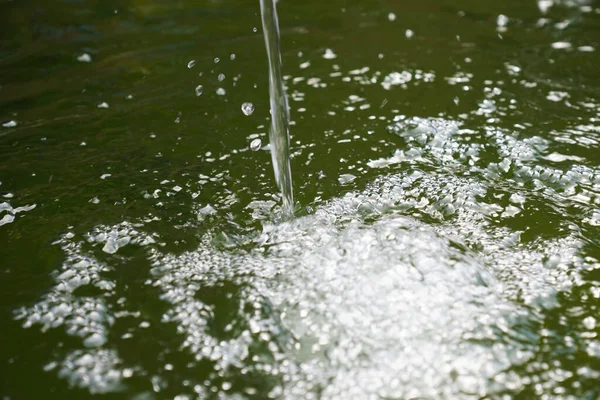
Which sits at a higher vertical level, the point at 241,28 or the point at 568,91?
the point at 241,28

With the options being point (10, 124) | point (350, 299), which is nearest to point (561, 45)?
point (350, 299)

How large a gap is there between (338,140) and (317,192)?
0.39 metres

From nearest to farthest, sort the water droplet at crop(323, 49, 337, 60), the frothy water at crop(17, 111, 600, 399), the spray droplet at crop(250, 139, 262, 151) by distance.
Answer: the frothy water at crop(17, 111, 600, 399) < the spray droplet at crop(250, 139, 262, 151) < the water droplet at crop(323, 49, 337, 60)

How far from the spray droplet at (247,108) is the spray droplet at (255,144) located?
0.25m

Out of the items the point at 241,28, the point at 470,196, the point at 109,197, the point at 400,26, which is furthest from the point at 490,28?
the point at 109,197

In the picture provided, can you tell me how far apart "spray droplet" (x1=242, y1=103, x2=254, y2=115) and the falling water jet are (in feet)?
0.65

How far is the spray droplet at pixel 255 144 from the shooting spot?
2338 mm

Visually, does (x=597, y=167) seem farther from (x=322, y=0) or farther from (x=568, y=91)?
(x=322, y=0)

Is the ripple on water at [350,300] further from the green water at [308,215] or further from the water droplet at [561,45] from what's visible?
the water droplet at [561,45]

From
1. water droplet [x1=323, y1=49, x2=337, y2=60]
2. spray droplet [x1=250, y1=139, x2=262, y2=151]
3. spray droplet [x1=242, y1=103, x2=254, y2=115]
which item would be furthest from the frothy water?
water droplet [x1=323, y1=49, x2=337, y2=60]

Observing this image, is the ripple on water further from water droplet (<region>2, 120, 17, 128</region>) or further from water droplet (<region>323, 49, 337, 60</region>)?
water droplet (<region>323, 49, 337, 60</region>)

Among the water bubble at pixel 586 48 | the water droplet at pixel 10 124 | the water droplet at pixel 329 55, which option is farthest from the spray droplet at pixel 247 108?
the water bubble at pixel 586 48

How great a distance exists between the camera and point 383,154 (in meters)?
2.27

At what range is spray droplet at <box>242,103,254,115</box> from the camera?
8.48 feet
